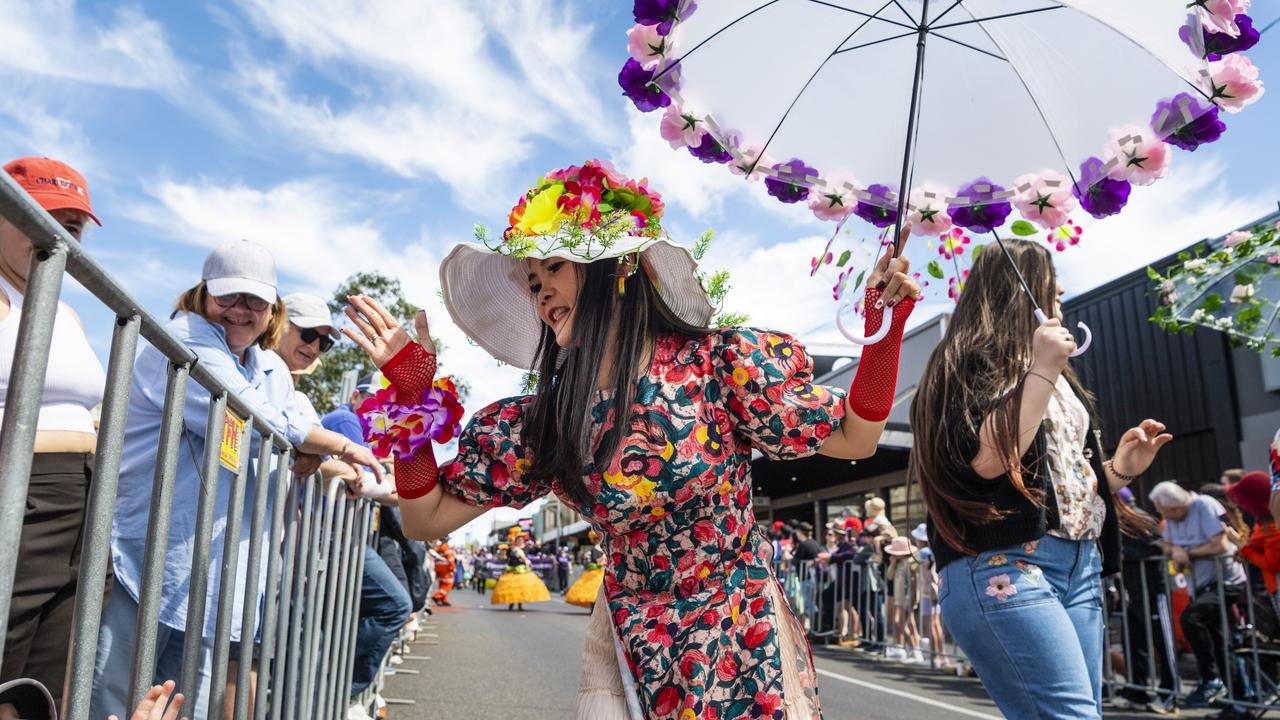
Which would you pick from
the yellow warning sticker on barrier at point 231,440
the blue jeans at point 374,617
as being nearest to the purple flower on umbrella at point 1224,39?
the yellow warning sticker on barrier at point 231,440

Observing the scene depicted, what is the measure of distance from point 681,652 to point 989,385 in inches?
44.8

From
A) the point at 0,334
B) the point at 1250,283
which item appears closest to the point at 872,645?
the point at 1250,283

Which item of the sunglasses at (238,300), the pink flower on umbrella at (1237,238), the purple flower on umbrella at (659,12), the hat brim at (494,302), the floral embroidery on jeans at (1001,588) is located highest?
the pink flower on umbrella at (1237,238)

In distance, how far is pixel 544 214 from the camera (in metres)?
2.36

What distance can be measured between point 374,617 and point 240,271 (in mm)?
2476

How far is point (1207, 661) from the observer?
7.38 metres

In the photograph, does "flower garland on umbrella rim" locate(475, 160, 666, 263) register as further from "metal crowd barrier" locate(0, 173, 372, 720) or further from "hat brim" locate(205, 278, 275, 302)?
"hat brim" locate(205, 278, 275, 302)

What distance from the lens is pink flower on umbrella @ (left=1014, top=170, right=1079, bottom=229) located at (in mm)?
2428

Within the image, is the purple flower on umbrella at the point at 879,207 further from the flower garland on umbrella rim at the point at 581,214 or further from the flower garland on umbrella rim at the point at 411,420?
the flower garland on umbrella rim at the point at 411,420

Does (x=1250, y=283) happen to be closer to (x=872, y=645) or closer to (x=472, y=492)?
(x=472, y=492)

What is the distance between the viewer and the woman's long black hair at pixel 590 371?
2.12m

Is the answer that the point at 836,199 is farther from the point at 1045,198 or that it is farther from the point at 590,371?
the point at 590,371

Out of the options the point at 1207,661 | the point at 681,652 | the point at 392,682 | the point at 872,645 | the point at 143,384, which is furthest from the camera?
the point at 872,645

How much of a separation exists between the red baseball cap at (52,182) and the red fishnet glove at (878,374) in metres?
2.06
